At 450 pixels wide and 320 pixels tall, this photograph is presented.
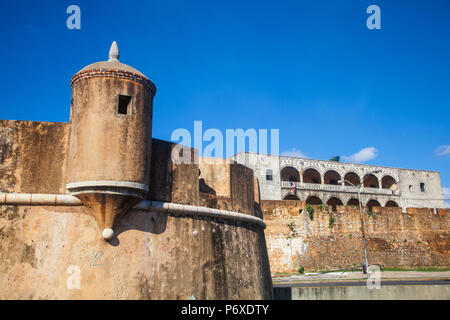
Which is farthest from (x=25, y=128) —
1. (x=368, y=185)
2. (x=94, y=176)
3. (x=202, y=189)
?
(x=368, y=185)

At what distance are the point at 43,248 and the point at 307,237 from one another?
20572 millimetres

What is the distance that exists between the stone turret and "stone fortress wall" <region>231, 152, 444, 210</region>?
2980 centimetres

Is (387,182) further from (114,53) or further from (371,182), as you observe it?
(114,53)

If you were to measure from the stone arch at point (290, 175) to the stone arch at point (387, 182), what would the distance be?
11.0 metres

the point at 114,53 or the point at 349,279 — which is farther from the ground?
the point at 114,53

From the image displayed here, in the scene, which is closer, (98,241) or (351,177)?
(98,241)

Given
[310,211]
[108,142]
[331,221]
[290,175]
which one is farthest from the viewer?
[290,175]

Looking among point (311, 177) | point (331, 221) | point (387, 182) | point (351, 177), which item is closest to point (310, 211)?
point (331, 221)

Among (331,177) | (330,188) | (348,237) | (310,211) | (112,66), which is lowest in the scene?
(348,237)

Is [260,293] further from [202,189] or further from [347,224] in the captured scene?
[347,224]

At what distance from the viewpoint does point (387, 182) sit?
48750 mm

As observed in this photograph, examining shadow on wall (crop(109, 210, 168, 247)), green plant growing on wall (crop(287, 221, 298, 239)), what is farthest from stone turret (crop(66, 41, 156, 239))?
green plant growing on wall (crop(287, 221, 298, 239))

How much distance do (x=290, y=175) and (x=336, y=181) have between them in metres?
6.03

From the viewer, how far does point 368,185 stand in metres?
49.6
